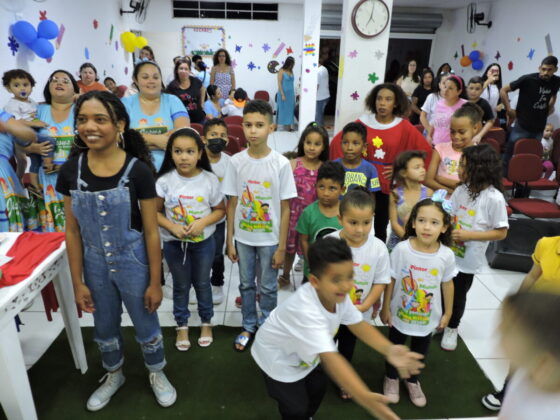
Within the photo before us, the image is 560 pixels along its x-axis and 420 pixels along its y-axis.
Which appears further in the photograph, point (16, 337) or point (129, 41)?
point (129, 41)

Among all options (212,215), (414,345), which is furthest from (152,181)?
(414,345)

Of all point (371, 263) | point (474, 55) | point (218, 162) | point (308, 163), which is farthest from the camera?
point (474, 55)

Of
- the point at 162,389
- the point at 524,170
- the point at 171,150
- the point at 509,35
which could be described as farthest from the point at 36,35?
the point at 509,35

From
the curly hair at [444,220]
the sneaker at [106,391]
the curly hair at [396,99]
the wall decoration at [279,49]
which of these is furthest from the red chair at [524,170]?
the wall decoration at [279,49]

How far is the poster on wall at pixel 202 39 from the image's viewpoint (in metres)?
9.90

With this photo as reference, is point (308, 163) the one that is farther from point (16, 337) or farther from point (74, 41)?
point (74, 41)

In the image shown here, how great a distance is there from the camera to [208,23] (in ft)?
32.4

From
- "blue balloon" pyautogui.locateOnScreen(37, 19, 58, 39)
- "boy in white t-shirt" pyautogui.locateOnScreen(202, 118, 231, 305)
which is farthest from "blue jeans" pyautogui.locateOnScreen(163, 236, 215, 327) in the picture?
"blue balloon" pyautogui.locateOnScreen(37, 19, 58, 39)

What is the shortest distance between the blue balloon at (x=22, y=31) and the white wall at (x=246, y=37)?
19.4 ft

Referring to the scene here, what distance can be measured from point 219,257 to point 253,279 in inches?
24.4

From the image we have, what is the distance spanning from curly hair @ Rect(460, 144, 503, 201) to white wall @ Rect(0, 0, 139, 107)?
4.32 meters

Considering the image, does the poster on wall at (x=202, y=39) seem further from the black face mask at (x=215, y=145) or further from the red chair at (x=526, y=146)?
the black face mask at (x=215, y=145)

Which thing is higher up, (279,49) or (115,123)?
(279,49)

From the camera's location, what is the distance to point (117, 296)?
73.4 inches
